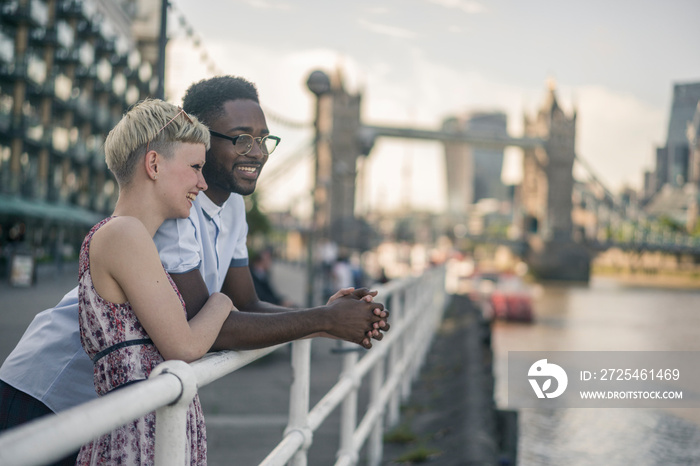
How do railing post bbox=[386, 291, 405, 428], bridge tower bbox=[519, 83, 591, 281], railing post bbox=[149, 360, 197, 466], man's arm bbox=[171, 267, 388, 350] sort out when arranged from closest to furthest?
railing post bbox=[149, 360, 197, 466], man's arm bbox=[171, 267, 388, 350], railing post bbox=[386, 291, 405, 428], bridge tower bbox=[519, 83, 591, 281]

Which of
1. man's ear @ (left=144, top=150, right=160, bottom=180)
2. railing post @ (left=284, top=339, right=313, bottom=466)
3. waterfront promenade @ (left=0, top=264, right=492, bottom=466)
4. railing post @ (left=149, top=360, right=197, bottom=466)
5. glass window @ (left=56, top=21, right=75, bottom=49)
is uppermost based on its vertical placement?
glass window @ (left=56, top=21, right=75, bottom=49)

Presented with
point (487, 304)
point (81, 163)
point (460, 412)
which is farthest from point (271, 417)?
point (81, 163)

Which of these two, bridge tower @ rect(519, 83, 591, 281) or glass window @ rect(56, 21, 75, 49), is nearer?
glass window @ rect(56, 21, 75, 49)

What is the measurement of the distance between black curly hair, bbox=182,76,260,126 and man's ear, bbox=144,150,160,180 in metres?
0.37

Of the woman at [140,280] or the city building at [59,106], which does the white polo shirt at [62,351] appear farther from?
the city building at [59,106]

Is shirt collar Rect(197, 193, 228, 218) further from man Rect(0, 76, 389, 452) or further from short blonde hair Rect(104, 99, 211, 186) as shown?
short blonde hair Rect(104, 99, 211, 186)

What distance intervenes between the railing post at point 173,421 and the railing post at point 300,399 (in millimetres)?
761

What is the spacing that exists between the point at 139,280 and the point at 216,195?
20.9 inches

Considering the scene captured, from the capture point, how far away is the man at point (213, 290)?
1479 mm

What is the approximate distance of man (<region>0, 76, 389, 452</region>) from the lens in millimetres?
1479

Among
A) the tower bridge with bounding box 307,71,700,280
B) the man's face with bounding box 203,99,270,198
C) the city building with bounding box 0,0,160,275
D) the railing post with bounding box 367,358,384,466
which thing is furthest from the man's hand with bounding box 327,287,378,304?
the tower bridge with bounding box 307,71,700,280

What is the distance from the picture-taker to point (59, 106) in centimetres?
2994

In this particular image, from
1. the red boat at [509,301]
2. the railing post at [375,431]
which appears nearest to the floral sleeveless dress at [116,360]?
the railing post at [375,431]

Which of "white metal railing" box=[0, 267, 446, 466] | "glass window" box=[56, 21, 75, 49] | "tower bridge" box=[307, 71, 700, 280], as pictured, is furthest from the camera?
"tower bridge" box=[307, 71, 700, 280]
